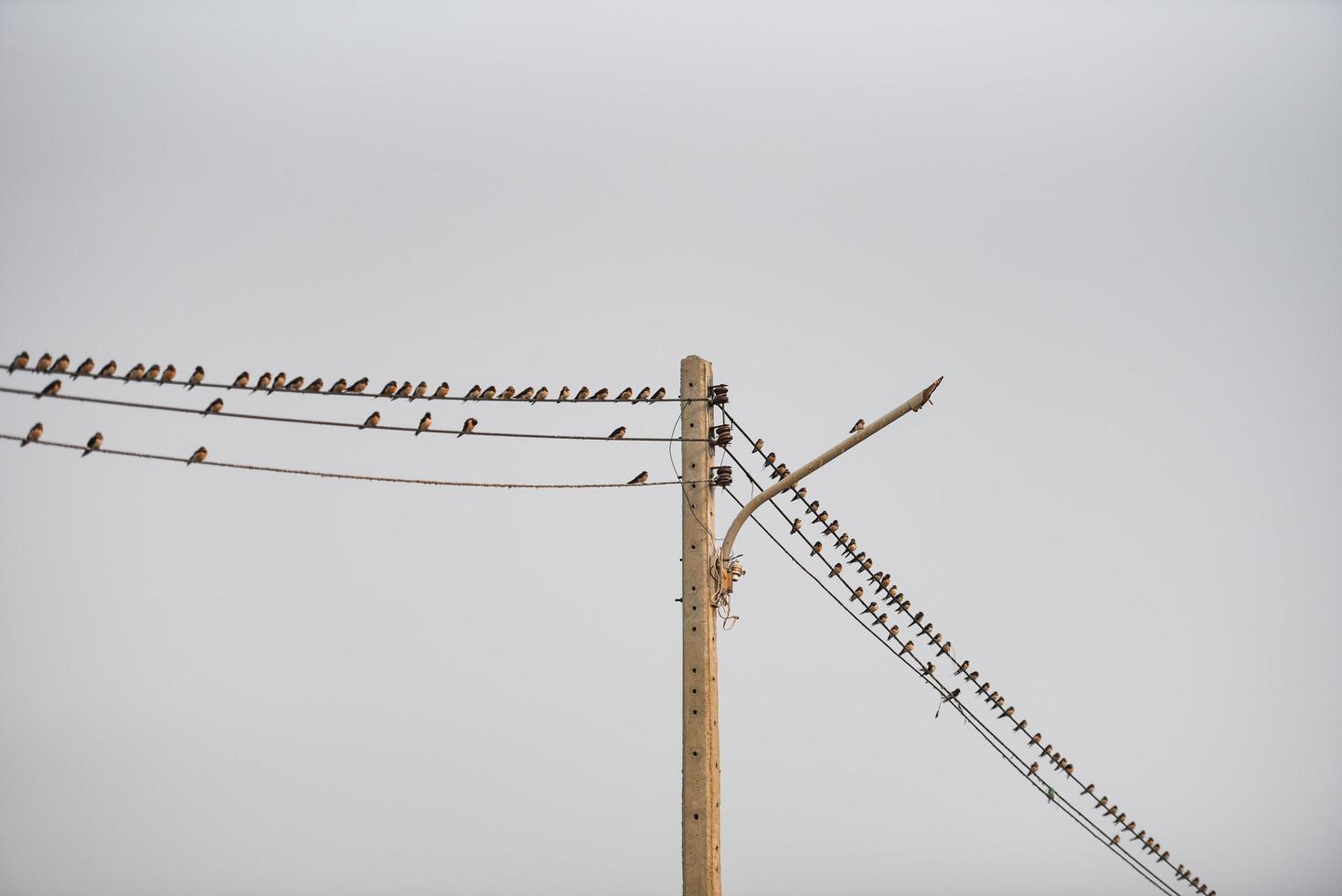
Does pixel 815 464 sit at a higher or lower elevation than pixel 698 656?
higher

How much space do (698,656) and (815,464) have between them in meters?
2.07

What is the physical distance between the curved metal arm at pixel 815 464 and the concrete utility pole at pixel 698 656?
0.28m

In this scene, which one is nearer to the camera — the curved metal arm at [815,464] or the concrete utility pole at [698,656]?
the concrete utility pole at [698,656]

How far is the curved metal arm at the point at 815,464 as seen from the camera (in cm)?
1066

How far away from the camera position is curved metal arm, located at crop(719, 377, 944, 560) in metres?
10.7

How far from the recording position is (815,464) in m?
11.0

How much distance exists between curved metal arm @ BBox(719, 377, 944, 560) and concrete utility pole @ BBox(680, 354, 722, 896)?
0.92 ft

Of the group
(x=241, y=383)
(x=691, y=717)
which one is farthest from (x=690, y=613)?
(x=241, y=383)

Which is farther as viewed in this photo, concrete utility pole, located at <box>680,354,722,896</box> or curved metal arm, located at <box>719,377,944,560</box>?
curved metal arm, located at <box>719,377,944,560</box>

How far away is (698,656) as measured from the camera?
1016 cm

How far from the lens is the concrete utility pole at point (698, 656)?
391 inches

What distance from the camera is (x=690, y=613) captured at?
10.3 metres

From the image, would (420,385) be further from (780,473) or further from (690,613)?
(780,473)

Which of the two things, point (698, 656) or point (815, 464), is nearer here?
point (698, 656)
